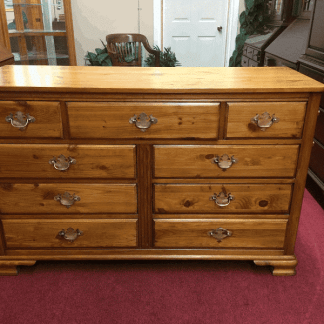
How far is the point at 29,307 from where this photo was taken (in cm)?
144

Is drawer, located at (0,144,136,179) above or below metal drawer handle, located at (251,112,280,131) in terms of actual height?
below

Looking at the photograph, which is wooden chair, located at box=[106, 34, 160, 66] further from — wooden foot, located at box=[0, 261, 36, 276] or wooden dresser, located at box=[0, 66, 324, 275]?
wooden foot, located at box=[0, 261, 36, 276]

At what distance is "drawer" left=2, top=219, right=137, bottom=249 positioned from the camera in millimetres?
1533

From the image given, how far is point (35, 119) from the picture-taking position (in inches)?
52.9

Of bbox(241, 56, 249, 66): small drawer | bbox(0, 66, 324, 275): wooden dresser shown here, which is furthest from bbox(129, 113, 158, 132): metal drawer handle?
bbox(241, 56, 249, 66): small drawer

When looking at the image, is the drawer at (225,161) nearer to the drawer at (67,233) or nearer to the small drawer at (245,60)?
the drawer at (67,233)

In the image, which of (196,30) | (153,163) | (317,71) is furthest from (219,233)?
(196,30)

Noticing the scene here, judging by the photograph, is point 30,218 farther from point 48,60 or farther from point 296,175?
point 48,60

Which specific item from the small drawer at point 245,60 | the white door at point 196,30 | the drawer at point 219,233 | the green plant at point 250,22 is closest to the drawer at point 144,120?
the drawer at point 219,233

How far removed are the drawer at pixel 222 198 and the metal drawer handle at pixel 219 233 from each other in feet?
0.31

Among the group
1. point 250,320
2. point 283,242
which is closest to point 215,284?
point 250,320

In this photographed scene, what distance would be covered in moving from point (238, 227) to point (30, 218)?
3.07ft

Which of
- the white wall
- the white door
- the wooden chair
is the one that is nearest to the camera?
the wooden chair

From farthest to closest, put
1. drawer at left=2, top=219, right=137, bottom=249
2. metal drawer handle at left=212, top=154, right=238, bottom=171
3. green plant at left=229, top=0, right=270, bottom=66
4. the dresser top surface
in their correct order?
green plant at left=229, top=0, right=270, bottom=66 → drawer at left=2, top=219, right=137, bottom=249 → metal drawer handle at left=212, top=154, right=238, bottom=171 → the dresser top surface
